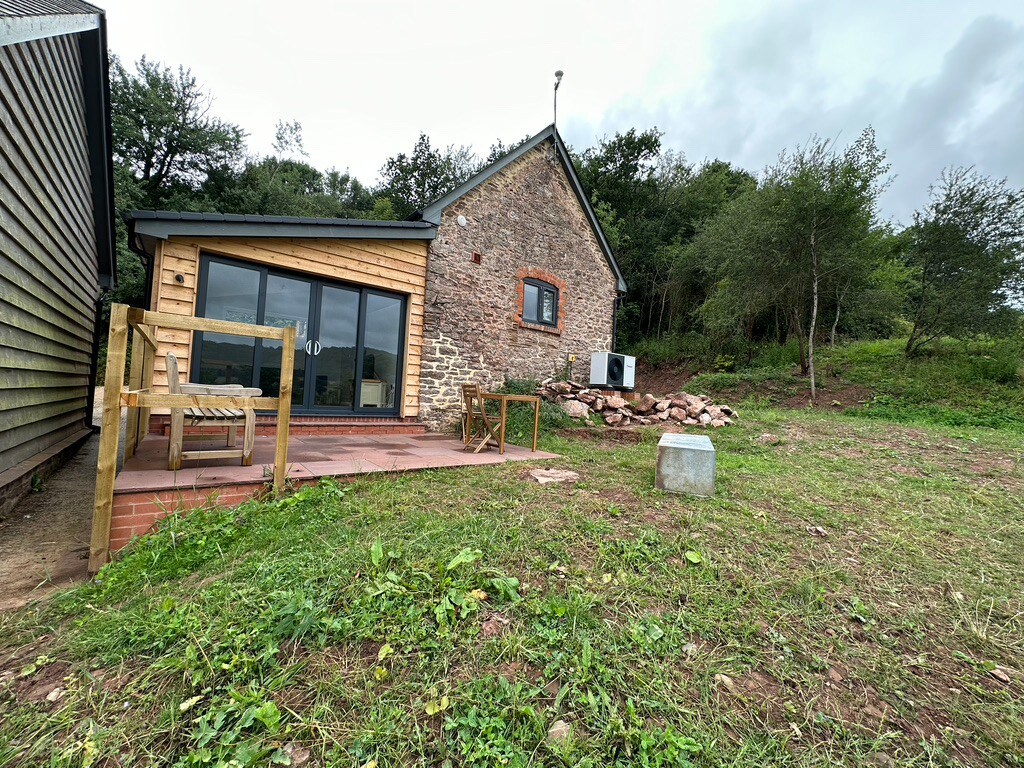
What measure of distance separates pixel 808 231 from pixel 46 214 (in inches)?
488

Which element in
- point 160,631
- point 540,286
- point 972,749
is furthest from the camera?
point 540,286

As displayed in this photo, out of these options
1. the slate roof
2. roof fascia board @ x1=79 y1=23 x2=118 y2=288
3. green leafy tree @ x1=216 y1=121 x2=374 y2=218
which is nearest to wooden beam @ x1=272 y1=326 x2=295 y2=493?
the slate roof

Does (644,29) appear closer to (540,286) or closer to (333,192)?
(540,286)

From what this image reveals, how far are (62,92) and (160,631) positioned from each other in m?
5.58

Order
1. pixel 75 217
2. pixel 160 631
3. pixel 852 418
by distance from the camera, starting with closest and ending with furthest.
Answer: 1. pixel 160 631
2. pixel 75 217
3. pixel 852 418

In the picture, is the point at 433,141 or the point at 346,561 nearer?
the point at 346,561

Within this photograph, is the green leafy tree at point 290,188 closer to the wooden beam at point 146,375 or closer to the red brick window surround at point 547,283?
the red brick window surround at point 547,283

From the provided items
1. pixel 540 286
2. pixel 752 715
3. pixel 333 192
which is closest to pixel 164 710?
pixel 752 715

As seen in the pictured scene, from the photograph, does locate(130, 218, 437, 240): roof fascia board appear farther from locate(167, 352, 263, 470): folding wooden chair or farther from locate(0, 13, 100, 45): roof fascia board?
locate(167, 352, 263, 470): folding wooden chair

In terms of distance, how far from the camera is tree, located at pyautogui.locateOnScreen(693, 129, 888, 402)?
8344mm

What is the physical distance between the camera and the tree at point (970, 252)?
816 centimetres

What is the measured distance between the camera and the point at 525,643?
4.95 feet

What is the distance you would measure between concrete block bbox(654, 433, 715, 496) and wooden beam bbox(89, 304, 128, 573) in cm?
352

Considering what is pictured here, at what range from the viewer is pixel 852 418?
7.48 m
